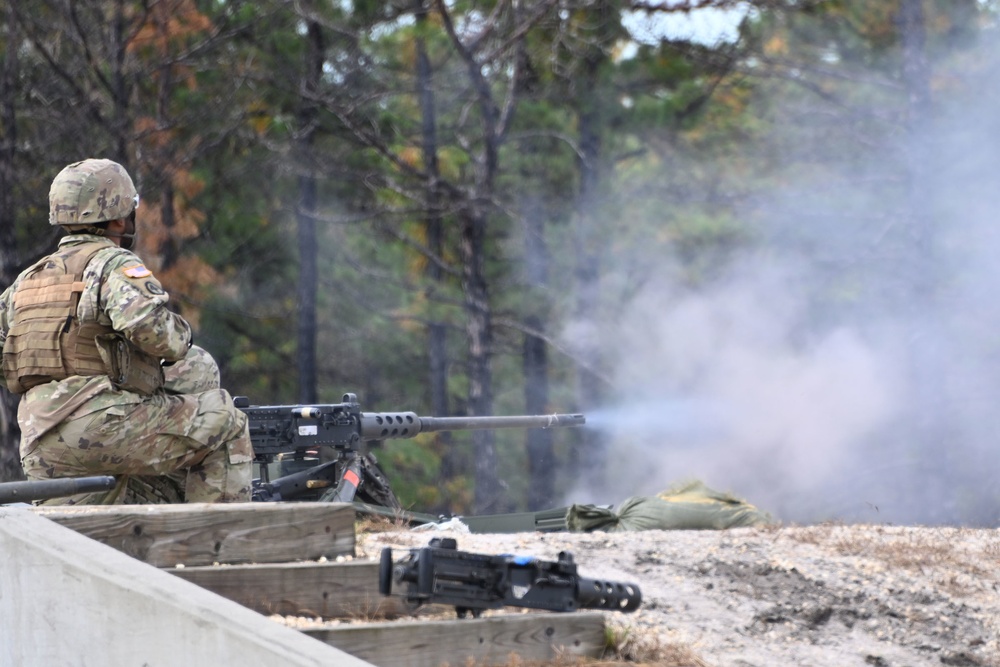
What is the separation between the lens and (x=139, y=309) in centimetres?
532

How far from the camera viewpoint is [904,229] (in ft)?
56.7

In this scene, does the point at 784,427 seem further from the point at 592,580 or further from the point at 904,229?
the point at 592,580

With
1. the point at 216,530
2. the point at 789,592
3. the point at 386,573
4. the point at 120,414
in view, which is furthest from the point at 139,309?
the point at 789,592

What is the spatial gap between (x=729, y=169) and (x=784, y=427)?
4.41 meters

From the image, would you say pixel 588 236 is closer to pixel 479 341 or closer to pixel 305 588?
pixel 479 341

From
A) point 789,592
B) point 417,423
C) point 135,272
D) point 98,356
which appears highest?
point 135,272

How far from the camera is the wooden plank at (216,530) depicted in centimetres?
407

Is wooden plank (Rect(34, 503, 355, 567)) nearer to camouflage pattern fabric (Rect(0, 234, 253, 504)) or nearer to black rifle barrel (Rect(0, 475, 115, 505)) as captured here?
black rifle barrel (Rect(0, 475, 115, 505))

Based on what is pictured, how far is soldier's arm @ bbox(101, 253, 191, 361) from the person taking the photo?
532 centimetres

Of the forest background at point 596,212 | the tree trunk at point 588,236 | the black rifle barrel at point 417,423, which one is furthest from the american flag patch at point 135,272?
the tree trunk at point 588,236

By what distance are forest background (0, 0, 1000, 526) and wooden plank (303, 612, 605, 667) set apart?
11989mm

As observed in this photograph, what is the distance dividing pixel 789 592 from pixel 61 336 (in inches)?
128

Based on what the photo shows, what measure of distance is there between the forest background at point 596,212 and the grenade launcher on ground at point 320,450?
828cm

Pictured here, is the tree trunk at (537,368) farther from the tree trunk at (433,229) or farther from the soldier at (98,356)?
the soldier at (98,356)
